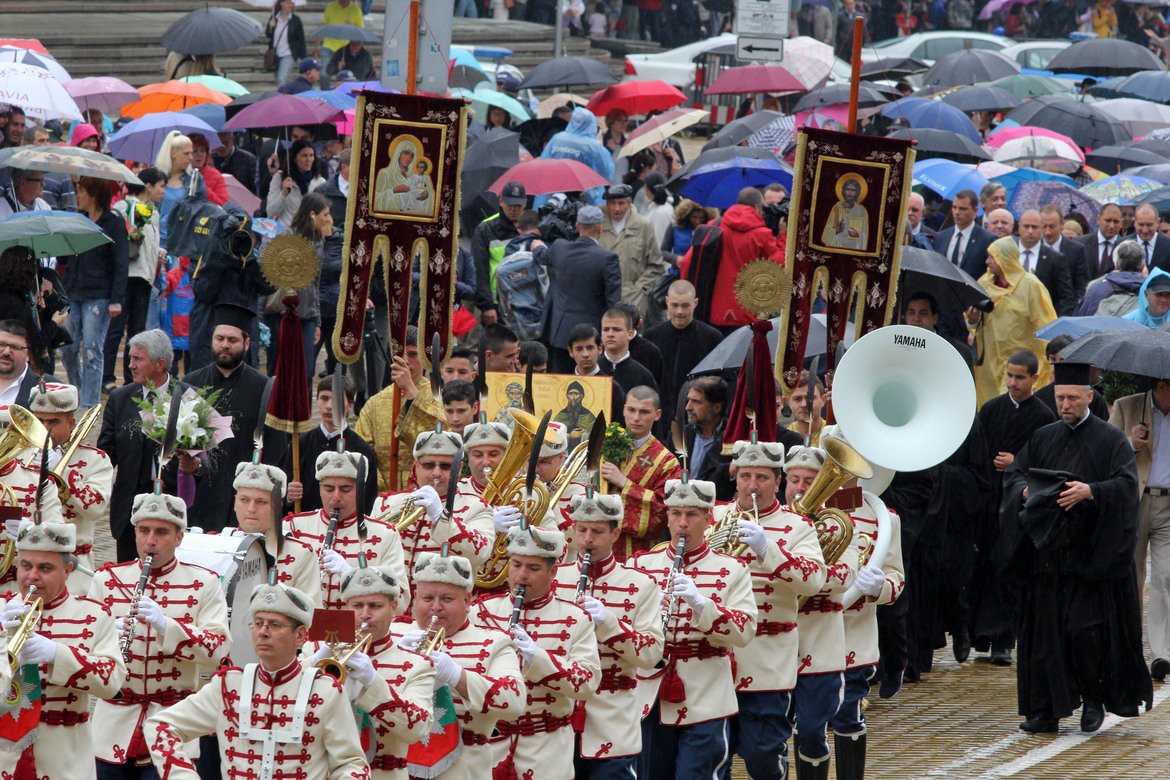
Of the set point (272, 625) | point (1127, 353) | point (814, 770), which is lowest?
point (814, 770)

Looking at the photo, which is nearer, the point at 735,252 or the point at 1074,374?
the point at 1074,374

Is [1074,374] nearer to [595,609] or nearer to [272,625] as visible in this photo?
[595,609]

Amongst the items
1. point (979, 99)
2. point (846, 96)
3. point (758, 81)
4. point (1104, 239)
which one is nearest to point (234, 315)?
point (1104, 239)

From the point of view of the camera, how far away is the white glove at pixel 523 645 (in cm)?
886

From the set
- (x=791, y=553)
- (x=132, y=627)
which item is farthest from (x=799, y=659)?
(x=132, y=627)

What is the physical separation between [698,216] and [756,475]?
848cm

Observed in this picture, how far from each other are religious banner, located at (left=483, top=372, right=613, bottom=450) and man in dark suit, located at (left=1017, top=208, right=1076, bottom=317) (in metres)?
6.31

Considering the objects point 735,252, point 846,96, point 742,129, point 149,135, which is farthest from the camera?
point 846,96

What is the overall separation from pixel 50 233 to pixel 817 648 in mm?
6644

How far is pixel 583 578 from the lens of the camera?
9570mm

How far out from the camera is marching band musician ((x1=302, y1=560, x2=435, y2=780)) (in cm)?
824

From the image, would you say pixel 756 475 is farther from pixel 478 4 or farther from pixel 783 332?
pixel 478 4

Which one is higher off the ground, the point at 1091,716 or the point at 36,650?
the point at 36,650

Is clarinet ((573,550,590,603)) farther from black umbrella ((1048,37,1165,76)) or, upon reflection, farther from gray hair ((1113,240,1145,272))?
black umbrella ((1048,37,1165,76))
